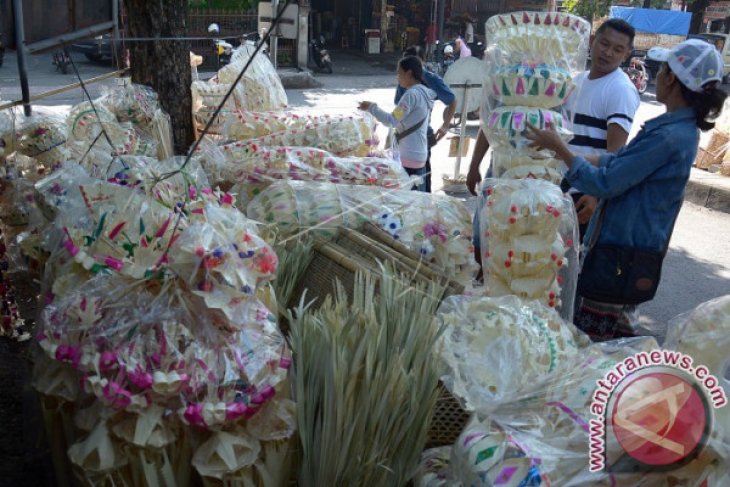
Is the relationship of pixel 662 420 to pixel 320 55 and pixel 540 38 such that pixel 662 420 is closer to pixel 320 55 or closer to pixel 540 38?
pixel 540 38

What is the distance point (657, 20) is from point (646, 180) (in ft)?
67.3

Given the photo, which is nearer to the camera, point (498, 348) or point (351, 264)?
point (498, 348)

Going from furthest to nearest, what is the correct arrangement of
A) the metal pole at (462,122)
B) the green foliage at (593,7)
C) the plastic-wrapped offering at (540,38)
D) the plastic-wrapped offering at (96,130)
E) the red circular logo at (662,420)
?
1. the green foliage at (593,7)
2. the metal pole at (462,122)
3. the plastic-wrapped offering at (96,130)
4. the plastic-wrapped offering at (540,38)
5. the red circular logo at (662,420)

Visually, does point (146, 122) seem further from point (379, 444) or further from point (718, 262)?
point (718, 262)

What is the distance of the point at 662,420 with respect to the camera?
1114 mm

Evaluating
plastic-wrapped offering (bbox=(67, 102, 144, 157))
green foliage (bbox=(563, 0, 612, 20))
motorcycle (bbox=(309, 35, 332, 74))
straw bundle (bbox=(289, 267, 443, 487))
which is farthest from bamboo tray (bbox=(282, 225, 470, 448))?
green foliage (bbox=(563, 0, 612, 20))

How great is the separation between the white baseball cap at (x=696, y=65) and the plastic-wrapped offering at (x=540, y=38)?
0.38 m

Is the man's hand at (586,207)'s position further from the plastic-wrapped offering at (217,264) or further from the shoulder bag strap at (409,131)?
the shoulder bag strap at (409,131)

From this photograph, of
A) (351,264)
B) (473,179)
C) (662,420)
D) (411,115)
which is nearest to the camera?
(662,420)

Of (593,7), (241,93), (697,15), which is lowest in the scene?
(241,93)

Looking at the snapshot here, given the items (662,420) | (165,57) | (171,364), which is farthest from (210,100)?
(662,420)

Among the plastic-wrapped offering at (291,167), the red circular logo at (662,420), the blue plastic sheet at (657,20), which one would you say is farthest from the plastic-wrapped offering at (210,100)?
the blue plastic sheet at (657,20)

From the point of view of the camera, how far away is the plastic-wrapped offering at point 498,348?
1.53m

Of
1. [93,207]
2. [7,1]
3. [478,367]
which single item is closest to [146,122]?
[7,1]
